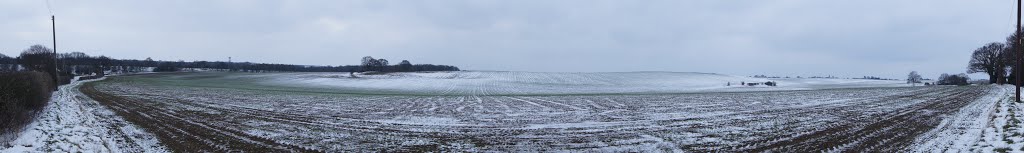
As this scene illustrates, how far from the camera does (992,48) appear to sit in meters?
87.8

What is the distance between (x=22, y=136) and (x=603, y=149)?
1469cm

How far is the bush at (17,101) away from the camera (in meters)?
15.5

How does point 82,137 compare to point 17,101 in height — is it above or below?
below

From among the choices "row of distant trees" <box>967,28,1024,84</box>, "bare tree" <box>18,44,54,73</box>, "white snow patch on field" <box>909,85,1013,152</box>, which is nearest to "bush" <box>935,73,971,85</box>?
"row of distant trees" <box>967,28,1024,84</box>

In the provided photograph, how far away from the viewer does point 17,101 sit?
61.7 ft

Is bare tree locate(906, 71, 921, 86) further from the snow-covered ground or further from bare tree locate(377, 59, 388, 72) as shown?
bare tree locate(377, 59, 388, 72)

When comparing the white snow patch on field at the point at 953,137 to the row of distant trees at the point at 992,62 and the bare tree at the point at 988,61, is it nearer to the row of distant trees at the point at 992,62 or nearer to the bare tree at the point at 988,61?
the row of distant trees at the point at 992,62

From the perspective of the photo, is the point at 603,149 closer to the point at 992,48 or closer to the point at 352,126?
the point at 352,126

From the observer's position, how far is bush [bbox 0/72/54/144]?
1546cm

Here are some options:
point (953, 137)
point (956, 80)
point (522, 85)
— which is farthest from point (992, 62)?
point (953, 137)

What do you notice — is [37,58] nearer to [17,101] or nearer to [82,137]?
[17,101]

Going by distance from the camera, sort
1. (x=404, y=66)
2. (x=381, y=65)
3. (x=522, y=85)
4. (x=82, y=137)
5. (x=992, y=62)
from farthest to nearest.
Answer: (x=404, y=66)
(x=381, y=65)
(x=992, y=62)
(x=522, y=85)
(x=82, y=137)

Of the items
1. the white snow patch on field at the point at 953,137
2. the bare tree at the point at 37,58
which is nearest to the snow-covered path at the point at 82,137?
the white snow patch on field at the point at 953,137

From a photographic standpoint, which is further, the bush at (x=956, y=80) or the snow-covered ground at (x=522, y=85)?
the bush at (x=956, y=80)
